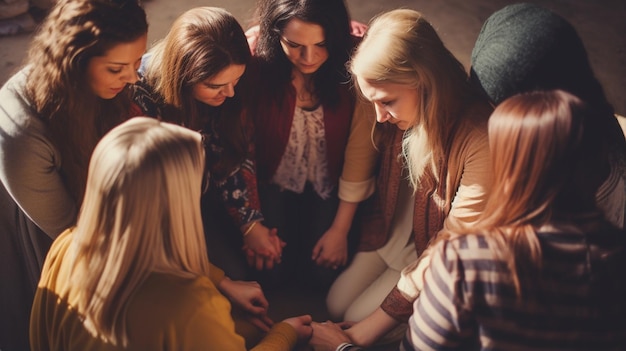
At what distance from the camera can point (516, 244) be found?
111cm

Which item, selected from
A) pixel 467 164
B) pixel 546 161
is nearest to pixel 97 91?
pixel 467 164

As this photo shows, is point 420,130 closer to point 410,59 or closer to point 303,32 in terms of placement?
point 410,59

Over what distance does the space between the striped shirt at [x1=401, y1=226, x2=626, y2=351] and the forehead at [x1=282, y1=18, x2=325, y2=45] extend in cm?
78

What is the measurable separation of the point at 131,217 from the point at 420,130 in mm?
835

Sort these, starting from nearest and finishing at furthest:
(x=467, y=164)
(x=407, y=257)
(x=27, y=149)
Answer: (x=27, y=149) < (x=467, y=164) < (x=407, y=257)

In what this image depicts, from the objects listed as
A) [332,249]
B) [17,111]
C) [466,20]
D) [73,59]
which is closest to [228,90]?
[73,59]

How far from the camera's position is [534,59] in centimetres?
135

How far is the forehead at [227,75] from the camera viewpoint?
164 cm

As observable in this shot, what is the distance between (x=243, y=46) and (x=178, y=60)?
0.18m

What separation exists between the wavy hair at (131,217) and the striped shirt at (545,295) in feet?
1.70

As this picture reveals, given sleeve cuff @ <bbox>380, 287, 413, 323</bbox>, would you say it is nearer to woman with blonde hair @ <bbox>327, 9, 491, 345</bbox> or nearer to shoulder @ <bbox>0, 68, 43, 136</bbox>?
woman with blonde hair @ <bbox>327, 9, 491, 345</bbox>

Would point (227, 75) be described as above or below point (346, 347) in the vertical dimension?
above

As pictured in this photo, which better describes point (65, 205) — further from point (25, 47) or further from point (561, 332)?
point (25, 47)

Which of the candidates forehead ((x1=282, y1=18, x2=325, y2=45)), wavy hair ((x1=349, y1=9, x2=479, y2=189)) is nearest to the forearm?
wavy hair ((x1=349, y1=9, x2=479, y2=189))
